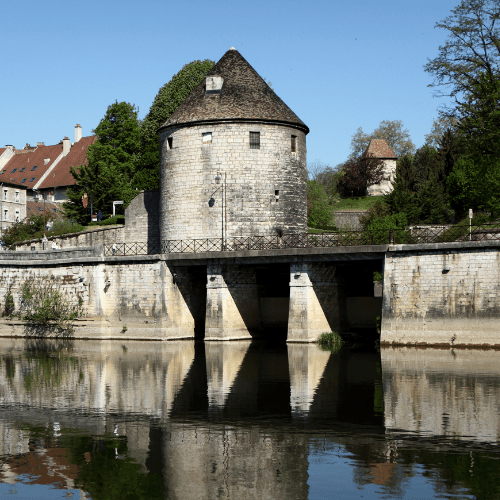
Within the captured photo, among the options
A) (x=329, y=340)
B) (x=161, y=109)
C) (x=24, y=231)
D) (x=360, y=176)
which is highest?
(x=161, y=109)

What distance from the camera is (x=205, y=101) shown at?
3875 cm

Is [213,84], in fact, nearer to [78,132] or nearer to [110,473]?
[110,473]

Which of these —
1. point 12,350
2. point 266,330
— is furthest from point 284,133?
point 12,350

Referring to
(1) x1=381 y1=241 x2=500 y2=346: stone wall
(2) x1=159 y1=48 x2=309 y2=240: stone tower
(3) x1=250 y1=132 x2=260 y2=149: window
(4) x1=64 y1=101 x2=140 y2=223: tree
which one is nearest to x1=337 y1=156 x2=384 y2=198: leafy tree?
(4) x1=64 y1=101 x2=140 y2=223: tree

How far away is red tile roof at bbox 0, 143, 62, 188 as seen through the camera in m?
87.2

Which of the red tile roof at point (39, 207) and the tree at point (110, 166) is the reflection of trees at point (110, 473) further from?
the red tile roof at point (39, 207)

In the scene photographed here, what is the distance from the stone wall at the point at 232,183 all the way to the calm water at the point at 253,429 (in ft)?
38.3

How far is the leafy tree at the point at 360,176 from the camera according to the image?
7719 centimetres

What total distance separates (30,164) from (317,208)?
40.8m

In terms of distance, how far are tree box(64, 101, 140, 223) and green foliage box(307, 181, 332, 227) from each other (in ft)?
52.1

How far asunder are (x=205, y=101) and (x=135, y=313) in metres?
11.5

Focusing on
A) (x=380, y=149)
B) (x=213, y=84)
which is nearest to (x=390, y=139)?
(x=380, y=149)

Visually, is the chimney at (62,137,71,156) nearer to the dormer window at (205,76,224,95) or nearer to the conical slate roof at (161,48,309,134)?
the conical slate roof at (161,48,309,134)

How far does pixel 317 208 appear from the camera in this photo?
216 feet
